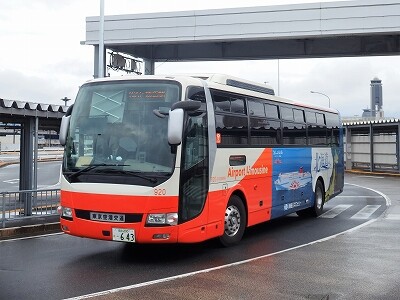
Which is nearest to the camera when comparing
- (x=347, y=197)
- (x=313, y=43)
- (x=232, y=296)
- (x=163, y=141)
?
(x=232, y=296)

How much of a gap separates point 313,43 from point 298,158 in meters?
13.2

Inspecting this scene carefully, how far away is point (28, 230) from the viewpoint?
11.4 metres

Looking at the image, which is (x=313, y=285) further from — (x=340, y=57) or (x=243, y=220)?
(x=340, y=57)

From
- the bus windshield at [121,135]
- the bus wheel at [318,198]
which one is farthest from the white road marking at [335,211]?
the bus windshield at [121,135]

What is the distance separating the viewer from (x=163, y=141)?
781cm

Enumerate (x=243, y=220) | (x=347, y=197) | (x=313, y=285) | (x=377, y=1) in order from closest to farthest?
(x=313, y=285)
(x=243, y=220)
(x=347, y=197)
(x=377, y=1)

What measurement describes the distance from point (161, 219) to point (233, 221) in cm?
217

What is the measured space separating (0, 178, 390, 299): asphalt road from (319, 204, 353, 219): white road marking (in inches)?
69.6

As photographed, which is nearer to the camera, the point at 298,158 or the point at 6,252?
the point at 6,252

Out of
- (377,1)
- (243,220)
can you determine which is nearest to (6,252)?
(243,220)

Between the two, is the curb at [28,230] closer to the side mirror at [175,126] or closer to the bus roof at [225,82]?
the bus roof at [225,82]

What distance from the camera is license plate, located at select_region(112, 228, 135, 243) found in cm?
764

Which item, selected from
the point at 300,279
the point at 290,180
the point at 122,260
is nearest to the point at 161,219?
the point at 122,260

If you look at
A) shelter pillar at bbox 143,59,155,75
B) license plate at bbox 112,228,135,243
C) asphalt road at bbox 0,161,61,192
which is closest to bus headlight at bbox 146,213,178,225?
license plate at bbox 112,228,135,243
